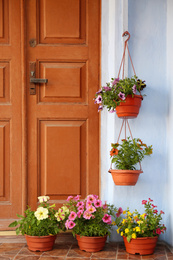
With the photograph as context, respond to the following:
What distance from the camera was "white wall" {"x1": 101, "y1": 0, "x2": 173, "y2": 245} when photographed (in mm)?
3174

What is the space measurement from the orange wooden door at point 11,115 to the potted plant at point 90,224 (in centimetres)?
63

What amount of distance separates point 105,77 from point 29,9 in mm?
954

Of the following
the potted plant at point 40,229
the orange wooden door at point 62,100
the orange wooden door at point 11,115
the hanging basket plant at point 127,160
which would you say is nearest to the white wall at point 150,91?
the hanging basket plant at point 127,160

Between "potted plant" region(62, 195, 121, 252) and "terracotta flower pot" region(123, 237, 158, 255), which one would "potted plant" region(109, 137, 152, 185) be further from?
"terracotta flower pot" region(123, 237, 158, 255)

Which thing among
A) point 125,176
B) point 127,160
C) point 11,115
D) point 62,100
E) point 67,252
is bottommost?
point 67,252

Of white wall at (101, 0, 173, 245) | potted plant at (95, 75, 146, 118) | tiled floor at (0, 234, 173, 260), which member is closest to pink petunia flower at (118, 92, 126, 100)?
potted plant at (95, 75, 146, 118)

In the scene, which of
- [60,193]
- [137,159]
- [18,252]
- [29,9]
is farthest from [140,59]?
[18,252]

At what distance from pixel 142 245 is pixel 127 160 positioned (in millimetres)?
689

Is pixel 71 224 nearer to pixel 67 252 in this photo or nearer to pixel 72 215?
pixel 72 215

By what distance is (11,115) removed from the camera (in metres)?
3.38

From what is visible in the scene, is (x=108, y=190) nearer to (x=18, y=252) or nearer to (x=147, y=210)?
(x=147, y=210)

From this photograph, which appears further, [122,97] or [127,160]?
[127,160]

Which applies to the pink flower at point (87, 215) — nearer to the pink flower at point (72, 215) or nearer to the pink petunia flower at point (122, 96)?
the pink flower at point (72, 215)

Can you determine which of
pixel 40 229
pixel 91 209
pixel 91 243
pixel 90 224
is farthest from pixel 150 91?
pixel 40 229
